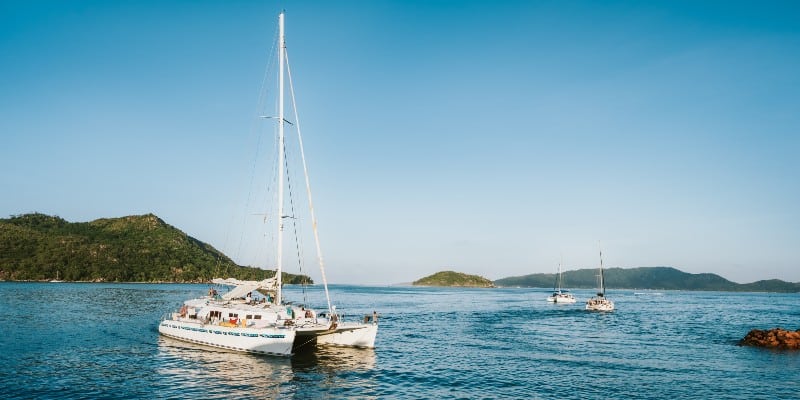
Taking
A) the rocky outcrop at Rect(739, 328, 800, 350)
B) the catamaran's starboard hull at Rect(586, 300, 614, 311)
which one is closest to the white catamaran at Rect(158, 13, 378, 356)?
the rocky outcrop at Rect(739, 328, 800, 350)

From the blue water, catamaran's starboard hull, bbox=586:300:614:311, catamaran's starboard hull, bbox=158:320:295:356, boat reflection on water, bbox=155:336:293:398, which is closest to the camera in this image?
boat reflection on water, bbox=155:336:293:398

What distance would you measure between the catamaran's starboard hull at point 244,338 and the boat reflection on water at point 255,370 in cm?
50

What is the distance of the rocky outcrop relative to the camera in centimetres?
4669

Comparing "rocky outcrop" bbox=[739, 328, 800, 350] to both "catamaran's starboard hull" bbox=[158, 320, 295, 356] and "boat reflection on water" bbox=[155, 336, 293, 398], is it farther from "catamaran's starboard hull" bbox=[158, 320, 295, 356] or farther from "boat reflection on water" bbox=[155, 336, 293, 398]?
"boat reflection on water" bbox=[155, 336, 293, 398]

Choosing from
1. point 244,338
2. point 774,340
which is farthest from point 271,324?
point 774,340

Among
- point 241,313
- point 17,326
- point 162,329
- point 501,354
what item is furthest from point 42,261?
point 501,354

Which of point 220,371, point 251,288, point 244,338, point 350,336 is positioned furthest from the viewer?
point 251,288

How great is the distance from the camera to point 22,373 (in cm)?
2903

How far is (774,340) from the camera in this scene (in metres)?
47.1

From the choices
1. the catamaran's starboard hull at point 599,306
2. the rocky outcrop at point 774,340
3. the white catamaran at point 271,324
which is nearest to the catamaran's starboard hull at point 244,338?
the white catamaran at point 271,324

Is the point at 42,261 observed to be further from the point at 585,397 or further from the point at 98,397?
the point at 585,397

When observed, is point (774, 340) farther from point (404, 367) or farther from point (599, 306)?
point (599, 306)

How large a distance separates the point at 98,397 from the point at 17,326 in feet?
116

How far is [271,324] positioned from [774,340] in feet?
155
